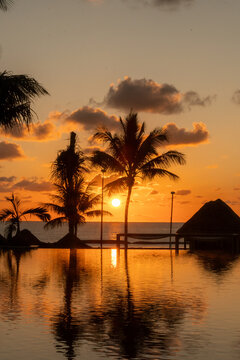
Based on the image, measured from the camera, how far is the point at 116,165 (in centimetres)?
3647

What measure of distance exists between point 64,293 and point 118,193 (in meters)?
23.4

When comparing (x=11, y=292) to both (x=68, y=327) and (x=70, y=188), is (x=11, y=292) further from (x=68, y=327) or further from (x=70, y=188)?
(x=70, y=188)

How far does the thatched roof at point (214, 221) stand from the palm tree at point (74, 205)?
22.3 feet

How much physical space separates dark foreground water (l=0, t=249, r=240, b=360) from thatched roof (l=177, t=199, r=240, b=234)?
812 inches

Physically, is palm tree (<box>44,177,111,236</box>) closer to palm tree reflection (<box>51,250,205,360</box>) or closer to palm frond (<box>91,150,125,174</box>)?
palm frond (<box>91,150,125,174</box>)

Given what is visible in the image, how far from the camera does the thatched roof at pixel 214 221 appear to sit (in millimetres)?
40656

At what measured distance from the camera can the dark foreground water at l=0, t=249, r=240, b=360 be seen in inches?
321

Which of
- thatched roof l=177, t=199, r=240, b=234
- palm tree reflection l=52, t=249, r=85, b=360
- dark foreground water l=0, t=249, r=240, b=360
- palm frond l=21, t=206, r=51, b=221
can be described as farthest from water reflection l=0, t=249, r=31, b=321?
thatched roof l=177, t=199, r=240, b=234

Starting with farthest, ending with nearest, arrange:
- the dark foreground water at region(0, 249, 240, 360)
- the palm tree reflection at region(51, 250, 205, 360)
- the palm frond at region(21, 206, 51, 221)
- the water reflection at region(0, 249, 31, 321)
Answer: the palm frond at region(21, 206, 51, 221) < the water reflection at region(0, 249, 31, 321) < the palm tree reflection at region(51, 250, 205, 360) < the dark foreground water at region(0, 249, 240, 360)

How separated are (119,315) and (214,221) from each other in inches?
1200

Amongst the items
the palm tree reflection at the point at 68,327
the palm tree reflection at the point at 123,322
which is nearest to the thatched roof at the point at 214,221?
the palm tree reflection at the point at 123,322

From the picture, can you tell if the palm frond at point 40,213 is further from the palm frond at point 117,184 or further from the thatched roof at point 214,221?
the thatched roof at point 214,221

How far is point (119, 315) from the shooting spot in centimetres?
1133

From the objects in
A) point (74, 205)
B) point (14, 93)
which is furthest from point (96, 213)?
point (14, 93)
